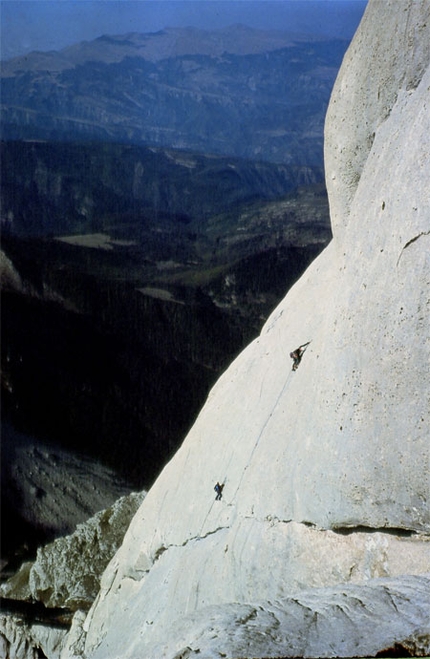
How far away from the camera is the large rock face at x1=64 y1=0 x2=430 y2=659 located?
7.28 feet

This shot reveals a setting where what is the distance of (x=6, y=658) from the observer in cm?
450

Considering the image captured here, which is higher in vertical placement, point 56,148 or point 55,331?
point 56,148

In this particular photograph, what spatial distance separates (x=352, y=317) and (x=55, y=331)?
26.7ft

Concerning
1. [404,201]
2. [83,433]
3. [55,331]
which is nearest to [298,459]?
[404,201]

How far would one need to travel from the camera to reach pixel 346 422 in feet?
8.32

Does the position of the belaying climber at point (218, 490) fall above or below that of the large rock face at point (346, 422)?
below

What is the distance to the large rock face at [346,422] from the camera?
7.28 feet

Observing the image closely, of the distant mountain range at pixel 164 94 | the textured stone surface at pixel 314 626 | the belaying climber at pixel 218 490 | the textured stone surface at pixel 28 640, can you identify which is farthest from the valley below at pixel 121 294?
the textured stone surface at pixel 314 626

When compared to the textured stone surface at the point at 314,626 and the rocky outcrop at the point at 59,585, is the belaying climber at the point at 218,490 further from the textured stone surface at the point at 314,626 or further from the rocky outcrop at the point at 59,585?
the rocky outcrop at the point at 59,585

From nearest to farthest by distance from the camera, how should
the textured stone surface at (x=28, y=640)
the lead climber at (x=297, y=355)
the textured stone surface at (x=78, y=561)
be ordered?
the lead climber at (x=297, y=355) → the textured stone surface at (x=28, y=640) → the textured stone surface at (x=78, y=561)

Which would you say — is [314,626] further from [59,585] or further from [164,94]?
[164,94]

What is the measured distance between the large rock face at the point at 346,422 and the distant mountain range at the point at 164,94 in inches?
369

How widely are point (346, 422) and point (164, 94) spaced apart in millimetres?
11474

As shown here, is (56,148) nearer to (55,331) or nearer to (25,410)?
(55,331)
